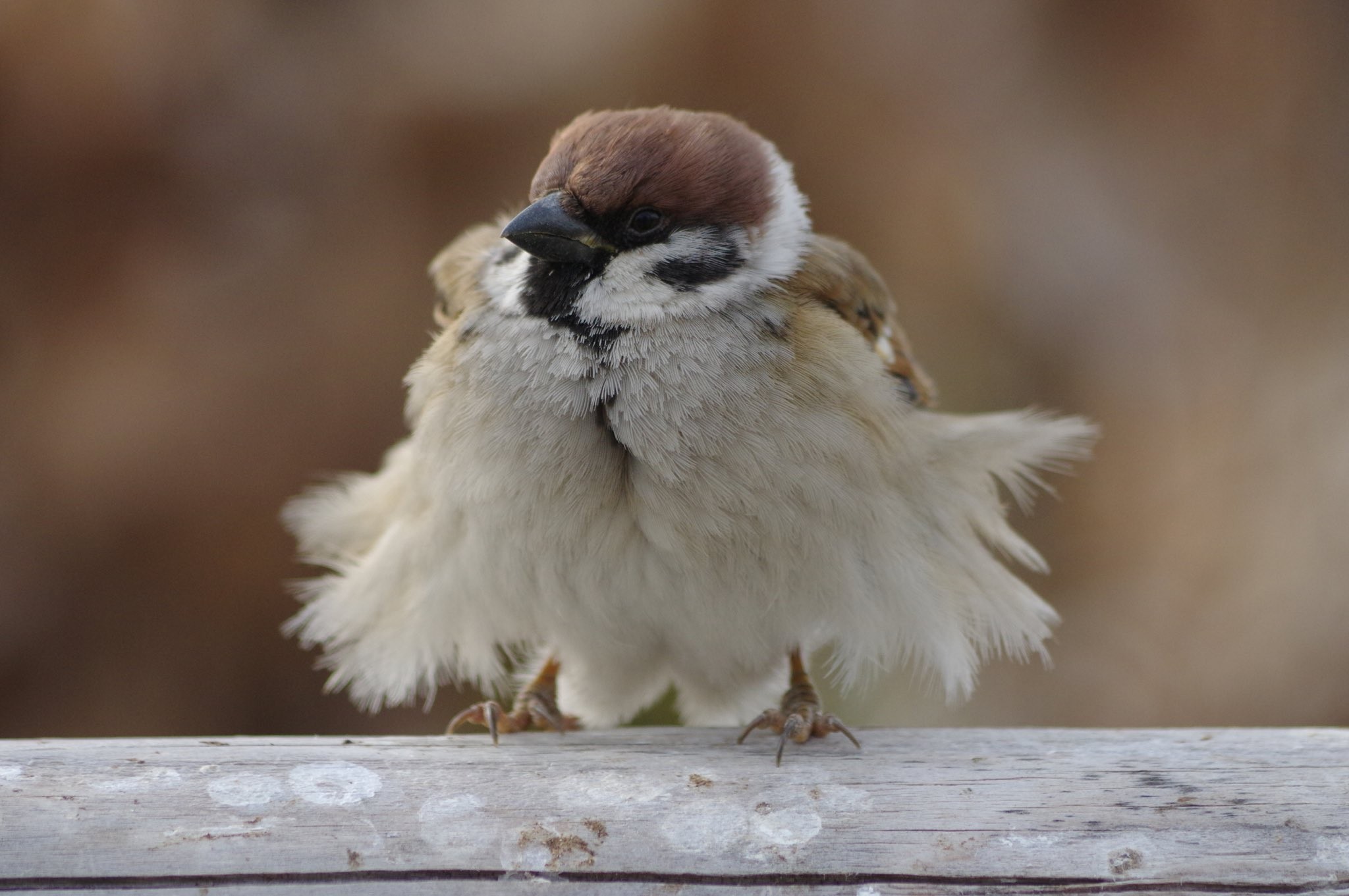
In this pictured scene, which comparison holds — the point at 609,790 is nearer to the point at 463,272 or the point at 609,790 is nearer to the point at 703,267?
the point at 703,267

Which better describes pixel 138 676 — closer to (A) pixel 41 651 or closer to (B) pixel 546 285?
(A) pixel 41 651

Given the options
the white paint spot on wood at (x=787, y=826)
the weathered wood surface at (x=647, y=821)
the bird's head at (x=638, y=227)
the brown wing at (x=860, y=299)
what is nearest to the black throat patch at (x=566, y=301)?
the bird's head at (x=638, y=227)

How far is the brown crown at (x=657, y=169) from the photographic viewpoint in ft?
8.02

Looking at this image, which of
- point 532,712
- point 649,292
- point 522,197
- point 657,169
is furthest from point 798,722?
point 522,197

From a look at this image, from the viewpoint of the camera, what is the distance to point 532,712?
3.00 meters

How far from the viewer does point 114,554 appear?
4680 millimetres

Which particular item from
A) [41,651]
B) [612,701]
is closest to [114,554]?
[41,651]

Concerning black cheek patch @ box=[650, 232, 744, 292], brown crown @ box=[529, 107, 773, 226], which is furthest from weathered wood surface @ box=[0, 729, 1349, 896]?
brown crown @ box=[529, 107, 773, 226]

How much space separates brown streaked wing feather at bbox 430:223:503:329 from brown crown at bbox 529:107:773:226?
297 mm

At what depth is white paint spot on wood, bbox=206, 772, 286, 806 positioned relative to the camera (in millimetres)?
1985

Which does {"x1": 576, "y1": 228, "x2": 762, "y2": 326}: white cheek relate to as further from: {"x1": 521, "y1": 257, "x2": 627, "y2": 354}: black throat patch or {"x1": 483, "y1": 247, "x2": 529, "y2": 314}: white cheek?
{"x1": 483, "y1": 247, "x2": 529, "y2": 314}: white cheek

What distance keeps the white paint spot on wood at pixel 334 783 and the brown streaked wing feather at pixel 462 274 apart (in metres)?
1.05

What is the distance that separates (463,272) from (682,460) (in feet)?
2.78

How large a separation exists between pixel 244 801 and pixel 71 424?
294 centimetres
